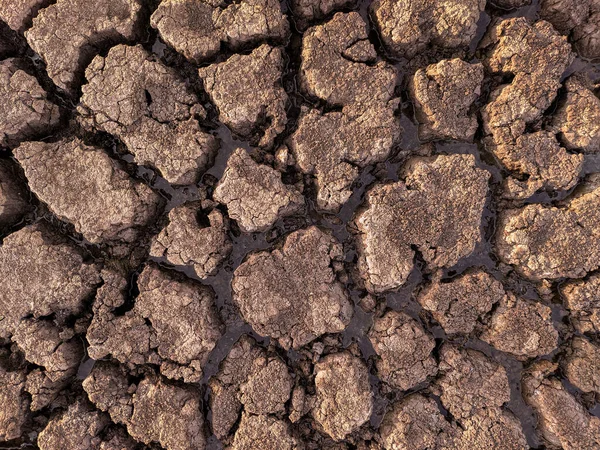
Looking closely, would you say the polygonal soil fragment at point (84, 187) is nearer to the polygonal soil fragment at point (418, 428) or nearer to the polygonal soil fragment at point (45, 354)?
the polygonal soil fragment at point (45, 354)

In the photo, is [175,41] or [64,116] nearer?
[175,41]

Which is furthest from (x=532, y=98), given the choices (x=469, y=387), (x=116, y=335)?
(x=116, y=335)

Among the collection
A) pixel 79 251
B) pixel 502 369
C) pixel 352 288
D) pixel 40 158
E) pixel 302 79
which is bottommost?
pixel 502 369

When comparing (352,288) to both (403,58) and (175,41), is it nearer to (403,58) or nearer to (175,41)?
(403,58)

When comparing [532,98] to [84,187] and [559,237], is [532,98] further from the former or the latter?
[84,187]

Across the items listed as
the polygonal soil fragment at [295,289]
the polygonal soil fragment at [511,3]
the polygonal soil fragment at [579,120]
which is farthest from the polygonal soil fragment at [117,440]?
the polygonal soil fragment at [511,3]

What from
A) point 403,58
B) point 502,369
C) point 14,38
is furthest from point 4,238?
point 502,369
